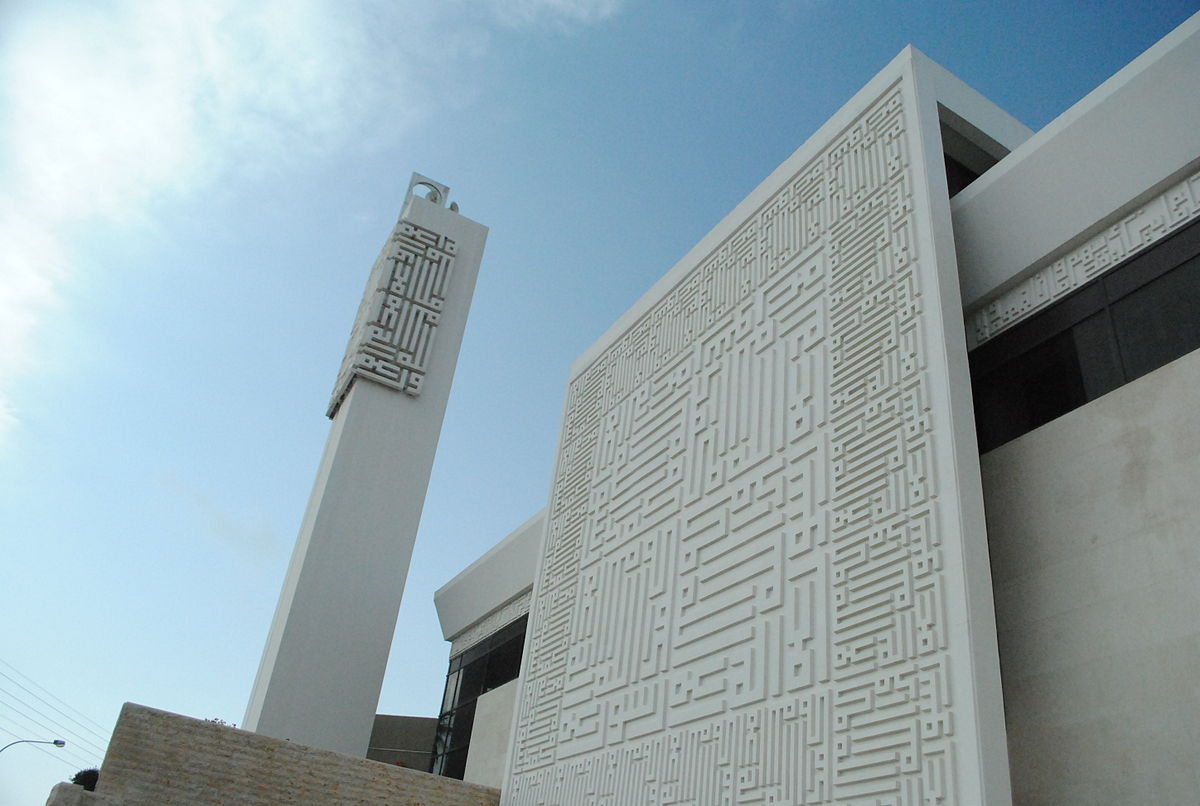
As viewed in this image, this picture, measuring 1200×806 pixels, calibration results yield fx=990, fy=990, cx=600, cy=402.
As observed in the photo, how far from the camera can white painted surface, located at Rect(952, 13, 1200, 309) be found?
575 centimetres

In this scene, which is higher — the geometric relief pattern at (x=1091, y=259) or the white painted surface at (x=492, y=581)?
the white painted surface at (x=492, y=581)

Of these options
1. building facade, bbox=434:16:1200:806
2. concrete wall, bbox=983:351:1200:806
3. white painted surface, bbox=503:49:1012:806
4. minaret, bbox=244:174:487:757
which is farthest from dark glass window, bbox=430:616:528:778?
concrete wall, bbox=983:351:1200:806

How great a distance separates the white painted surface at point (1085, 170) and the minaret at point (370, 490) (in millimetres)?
8521

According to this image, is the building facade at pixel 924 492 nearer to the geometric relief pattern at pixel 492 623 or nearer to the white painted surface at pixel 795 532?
the white painted surface at pixel 795 532

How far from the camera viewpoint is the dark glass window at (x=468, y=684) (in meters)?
12.4

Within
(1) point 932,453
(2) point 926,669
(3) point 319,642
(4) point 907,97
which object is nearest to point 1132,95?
(4) point 907,97

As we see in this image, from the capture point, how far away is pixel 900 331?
6332 mm

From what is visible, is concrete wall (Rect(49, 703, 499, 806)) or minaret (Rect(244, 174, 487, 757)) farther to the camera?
minaret (Rect(244, 174, 487, 757))

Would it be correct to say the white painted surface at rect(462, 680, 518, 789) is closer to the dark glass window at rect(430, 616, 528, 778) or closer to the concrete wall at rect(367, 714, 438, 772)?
the dark glass window at rect(430, 616, 528, 778)

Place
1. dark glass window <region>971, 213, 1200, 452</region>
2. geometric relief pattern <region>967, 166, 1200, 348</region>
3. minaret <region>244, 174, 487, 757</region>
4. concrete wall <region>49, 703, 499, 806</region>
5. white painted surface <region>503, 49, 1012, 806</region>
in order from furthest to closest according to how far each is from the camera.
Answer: minaret <region>244, 174, 487, 757</region> < concrete wall <region>49, 703, 499, 806</region> < geometric relief pattern <region>967, 166, 1200, 348</region> < dark glass window <region>971, 213, 1200, 452</region> < white painted surface <region>503, 49, 1012, 806</region>

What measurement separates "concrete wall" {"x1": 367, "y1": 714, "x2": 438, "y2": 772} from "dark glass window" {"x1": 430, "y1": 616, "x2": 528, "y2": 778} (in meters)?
2.04

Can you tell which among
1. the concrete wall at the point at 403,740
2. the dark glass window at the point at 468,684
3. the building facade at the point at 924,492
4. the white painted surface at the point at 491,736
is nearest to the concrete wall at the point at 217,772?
the building facade at the point at 924,492

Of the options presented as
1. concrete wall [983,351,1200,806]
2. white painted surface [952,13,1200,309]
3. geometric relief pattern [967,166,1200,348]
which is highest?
white painted surface [952,13,1200,309]

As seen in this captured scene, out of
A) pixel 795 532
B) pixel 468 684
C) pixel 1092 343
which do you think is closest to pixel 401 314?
pixel 468 684
